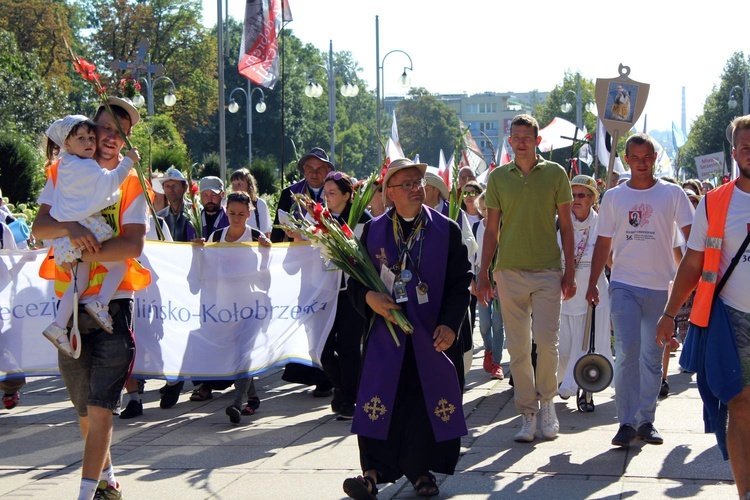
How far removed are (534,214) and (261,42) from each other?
11901mm

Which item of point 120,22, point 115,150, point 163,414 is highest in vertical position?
point 120,22

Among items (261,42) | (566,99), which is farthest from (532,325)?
(566,99)

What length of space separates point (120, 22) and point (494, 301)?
54388 millimetres

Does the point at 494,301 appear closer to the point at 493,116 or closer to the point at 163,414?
the point at 163,414

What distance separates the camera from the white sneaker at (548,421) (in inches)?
284

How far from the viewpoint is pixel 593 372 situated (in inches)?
296

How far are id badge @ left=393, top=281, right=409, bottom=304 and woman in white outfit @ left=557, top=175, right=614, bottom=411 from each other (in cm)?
304

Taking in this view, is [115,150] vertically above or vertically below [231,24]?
below

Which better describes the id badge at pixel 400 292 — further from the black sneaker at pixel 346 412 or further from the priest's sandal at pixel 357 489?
the black sneaker at pixel 346 412

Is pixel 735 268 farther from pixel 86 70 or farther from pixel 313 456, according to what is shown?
pixel 86 70

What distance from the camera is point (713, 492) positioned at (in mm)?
5637

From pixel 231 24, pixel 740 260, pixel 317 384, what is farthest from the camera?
pixel 231 24

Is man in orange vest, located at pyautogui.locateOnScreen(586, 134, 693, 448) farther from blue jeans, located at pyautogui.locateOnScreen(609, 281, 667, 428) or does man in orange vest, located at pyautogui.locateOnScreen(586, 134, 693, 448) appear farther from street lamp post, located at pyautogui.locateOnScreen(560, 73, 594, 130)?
street lamp post, located at pyautogui.locateOnScreen(560, 73, 594, 130)

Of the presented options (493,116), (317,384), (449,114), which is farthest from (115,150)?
(493,116)
